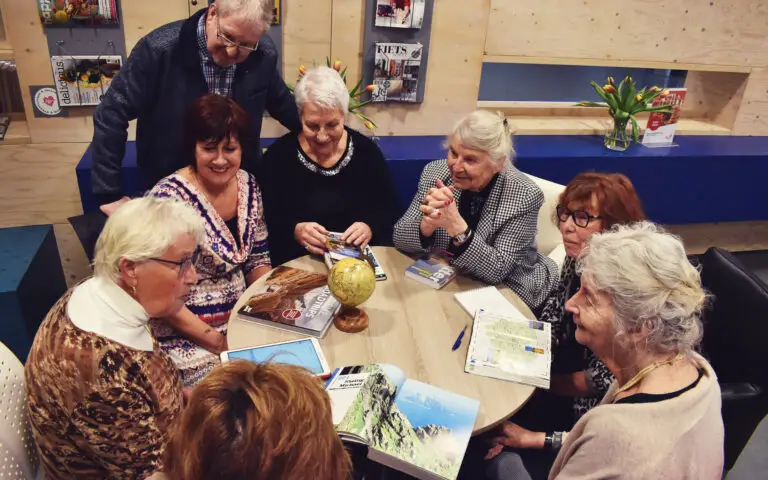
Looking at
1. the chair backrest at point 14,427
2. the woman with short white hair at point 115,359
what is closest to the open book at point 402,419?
the woman with short white hair at point 115,359

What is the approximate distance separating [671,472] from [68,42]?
3188mm

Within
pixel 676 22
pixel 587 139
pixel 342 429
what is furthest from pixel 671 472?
pixel 676 22

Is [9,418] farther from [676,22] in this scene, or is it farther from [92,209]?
[676,22]

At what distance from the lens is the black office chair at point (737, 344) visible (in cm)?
176

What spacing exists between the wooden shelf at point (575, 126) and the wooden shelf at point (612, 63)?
0.42m

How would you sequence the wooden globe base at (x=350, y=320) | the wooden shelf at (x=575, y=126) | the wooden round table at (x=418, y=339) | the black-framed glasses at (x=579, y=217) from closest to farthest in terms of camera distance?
1. the wooden round table at (x=418, y=339)
2. the wooden globe base at (x=350, y=320)
3. the black-framed glasses at (x=579, y=217)
4. the wooden shelf at (x=575, y=126)

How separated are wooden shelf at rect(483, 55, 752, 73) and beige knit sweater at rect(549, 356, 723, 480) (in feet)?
9.20

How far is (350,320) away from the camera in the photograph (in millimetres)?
1881

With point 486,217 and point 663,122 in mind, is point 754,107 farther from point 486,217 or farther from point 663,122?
point 486,217

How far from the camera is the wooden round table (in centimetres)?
167

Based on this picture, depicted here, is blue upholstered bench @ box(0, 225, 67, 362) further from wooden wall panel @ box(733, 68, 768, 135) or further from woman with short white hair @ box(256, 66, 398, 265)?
wooden wall panel @ box(733, 68, 768, 135)

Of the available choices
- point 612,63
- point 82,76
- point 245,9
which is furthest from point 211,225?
point 612,63

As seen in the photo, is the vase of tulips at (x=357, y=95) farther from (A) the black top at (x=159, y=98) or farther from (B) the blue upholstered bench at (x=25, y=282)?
(B) the blue upholstered bench at (x=25, y=282)

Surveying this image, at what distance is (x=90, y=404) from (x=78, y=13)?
7.62 feet
